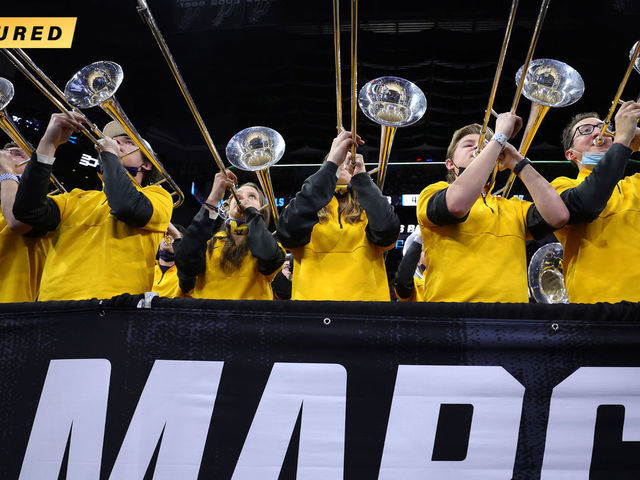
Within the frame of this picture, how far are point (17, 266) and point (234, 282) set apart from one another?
A: 105 centimetres

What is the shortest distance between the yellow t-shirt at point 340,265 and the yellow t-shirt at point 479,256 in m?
0.26

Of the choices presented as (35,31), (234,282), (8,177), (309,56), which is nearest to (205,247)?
(234,282)

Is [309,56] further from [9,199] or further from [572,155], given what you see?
[9,199]

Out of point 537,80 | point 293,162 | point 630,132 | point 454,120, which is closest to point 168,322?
point 630,132

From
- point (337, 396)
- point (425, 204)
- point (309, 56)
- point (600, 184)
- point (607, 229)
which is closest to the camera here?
point (337, 396)

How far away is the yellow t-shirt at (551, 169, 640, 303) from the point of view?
7.20ft

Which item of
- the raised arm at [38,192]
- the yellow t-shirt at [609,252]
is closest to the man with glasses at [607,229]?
the yellow t-shirt at [609,252]

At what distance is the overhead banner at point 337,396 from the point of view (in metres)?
1.39

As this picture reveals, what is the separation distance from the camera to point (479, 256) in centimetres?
231

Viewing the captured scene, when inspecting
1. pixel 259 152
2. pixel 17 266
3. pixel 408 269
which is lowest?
pixel 17 266

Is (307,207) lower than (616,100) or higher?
lower

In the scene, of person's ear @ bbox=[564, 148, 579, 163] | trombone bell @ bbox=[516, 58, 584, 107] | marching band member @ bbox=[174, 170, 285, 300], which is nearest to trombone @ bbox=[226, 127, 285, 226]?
marching band member @ bbox=[174, 170, 285, 300]

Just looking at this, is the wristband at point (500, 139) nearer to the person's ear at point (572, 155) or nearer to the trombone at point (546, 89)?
Result: the trombone at point (546, 89)

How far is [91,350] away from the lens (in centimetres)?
158
